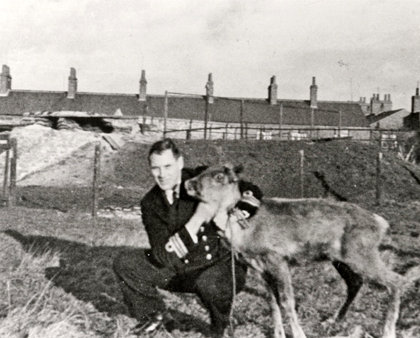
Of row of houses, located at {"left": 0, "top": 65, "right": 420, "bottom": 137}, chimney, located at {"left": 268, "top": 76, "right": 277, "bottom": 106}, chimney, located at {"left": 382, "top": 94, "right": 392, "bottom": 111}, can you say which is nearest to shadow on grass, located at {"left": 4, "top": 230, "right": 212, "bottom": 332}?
row of houses, located at {"left": 0, "top": 65, "right": 420, "bottom": 137}

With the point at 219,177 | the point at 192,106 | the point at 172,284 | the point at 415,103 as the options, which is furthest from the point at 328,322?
the point at 415,103

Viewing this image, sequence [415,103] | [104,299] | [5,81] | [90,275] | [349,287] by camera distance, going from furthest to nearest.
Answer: [415,103] < [5,81] < [90,275] < [104,299] < [349,287]

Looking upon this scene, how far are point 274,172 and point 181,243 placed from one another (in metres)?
16.0

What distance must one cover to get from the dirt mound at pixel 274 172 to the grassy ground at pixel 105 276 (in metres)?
0.10

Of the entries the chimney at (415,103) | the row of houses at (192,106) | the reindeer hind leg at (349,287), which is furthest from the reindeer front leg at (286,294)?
the chimney at (415,103)

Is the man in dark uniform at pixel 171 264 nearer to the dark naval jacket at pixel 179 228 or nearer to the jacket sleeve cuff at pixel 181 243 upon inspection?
the dark naval jacket at pixel 179 228

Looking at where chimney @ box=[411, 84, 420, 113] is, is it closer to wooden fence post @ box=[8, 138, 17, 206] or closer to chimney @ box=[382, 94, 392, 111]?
chimney @ box=[382, 94, 392, 111]

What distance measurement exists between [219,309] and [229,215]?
0.75 m

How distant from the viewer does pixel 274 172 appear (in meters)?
19.0

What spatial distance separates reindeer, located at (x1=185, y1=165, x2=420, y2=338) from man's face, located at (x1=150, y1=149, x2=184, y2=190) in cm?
24

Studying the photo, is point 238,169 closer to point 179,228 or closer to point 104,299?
point 179,228

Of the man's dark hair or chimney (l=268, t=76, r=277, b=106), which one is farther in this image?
chimney (l=268, t=76, r=277, b=106)

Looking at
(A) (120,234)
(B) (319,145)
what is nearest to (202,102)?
(B) (319,145)

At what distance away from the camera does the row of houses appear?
46062 millimetres
